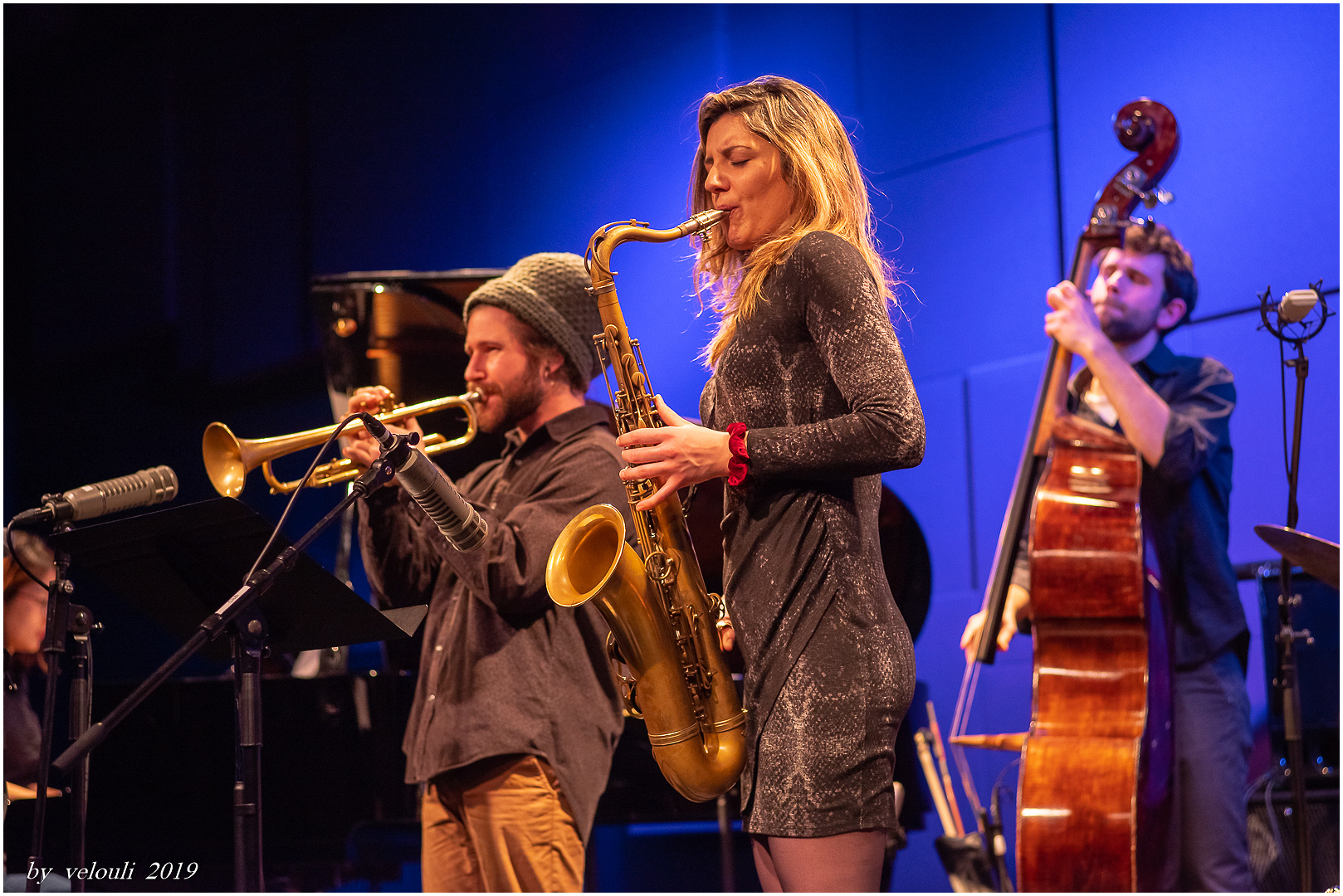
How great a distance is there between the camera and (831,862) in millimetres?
1717

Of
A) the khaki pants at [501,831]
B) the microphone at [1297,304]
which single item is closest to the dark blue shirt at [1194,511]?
the microphone at [1297,304]

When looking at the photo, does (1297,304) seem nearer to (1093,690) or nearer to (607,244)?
(1093,690)

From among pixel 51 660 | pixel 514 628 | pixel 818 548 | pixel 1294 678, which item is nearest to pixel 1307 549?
pixel 1294 678

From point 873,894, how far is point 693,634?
54 centimetres

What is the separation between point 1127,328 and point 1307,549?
1.38 metres

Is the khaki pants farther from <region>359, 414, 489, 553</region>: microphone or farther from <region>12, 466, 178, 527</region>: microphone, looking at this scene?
<region>12, 466, 178, 527</region>: microphone

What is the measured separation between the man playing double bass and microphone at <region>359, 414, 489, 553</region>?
2111mm

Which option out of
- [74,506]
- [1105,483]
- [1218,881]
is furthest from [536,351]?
[1218,881]

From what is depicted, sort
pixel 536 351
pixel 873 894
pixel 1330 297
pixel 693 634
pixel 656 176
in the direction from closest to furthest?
pixel 873 894 < pixel 693 634 < pixel 536 351 < pixel 1330 297 < pixel 656 176

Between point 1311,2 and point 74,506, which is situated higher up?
point 1311,2

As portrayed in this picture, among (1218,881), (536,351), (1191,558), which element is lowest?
(1218,881)

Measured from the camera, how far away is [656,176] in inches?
206

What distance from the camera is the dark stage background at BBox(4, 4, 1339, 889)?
4680 millimetres

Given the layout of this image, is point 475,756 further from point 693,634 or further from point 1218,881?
point 1218,881
